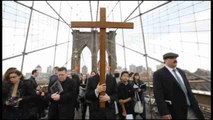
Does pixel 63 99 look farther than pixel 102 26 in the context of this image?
Yes

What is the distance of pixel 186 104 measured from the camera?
2.54 meters

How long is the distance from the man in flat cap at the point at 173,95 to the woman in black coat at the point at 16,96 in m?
1.57

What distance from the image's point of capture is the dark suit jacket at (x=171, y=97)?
250cm

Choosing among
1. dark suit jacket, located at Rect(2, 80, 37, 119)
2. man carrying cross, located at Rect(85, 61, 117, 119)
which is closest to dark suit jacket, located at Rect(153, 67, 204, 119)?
man carrying cross, located at Rect(85, 61, 117, 119)

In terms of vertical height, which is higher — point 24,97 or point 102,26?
point 102,26

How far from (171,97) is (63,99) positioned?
1.40 meters

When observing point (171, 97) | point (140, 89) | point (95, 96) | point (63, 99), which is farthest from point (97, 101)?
point (140, 89)

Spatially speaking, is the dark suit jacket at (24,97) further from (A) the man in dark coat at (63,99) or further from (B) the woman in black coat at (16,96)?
(A) the man in dark coat at (63,99)

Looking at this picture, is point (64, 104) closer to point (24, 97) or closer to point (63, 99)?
point (63, 99)

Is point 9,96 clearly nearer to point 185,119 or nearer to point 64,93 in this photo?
point 64,93

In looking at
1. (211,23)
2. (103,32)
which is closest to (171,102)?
(103,32)

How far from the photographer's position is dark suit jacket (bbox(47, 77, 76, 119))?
3.11 meters

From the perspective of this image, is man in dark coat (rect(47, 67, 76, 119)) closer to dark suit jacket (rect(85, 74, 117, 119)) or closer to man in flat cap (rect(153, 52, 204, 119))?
dark suit jacket (rect(85, 74, 117, 119))

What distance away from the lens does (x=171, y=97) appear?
8.42 feet
